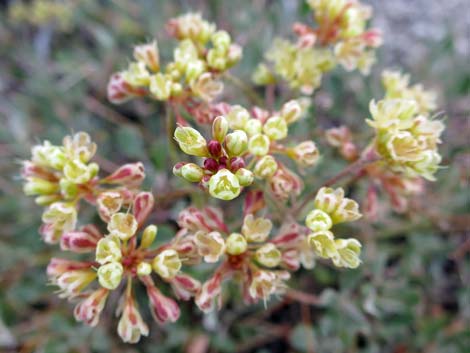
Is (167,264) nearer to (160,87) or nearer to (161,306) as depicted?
(161,306)

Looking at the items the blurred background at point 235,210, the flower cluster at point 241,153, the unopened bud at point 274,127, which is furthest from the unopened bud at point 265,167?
the blurred background at point 235,210

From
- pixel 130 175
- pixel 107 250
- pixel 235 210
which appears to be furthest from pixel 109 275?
pixel 235 210

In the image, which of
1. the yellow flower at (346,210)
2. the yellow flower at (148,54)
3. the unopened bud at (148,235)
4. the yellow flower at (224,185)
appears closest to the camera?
the yellow flower at (224,185)

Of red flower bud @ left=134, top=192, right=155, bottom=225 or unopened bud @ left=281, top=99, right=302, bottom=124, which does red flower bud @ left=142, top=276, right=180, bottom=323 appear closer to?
red flower bud @ left=134, top=192, right=155, bottom=225

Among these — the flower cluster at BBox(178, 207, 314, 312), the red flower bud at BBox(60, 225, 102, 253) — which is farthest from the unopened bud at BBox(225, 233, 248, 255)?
the red flower bud at BBox(60, 225, 102, 253)

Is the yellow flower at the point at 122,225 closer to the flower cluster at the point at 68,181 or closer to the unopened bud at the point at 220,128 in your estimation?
the flower cluster at the point at 68,181

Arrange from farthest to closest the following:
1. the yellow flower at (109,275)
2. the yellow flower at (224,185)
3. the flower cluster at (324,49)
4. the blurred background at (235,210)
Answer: the blurred background at (235,210), the flower cluster at (324,49), the yellow flower at (109,275), the yellow flower at (224,185)
